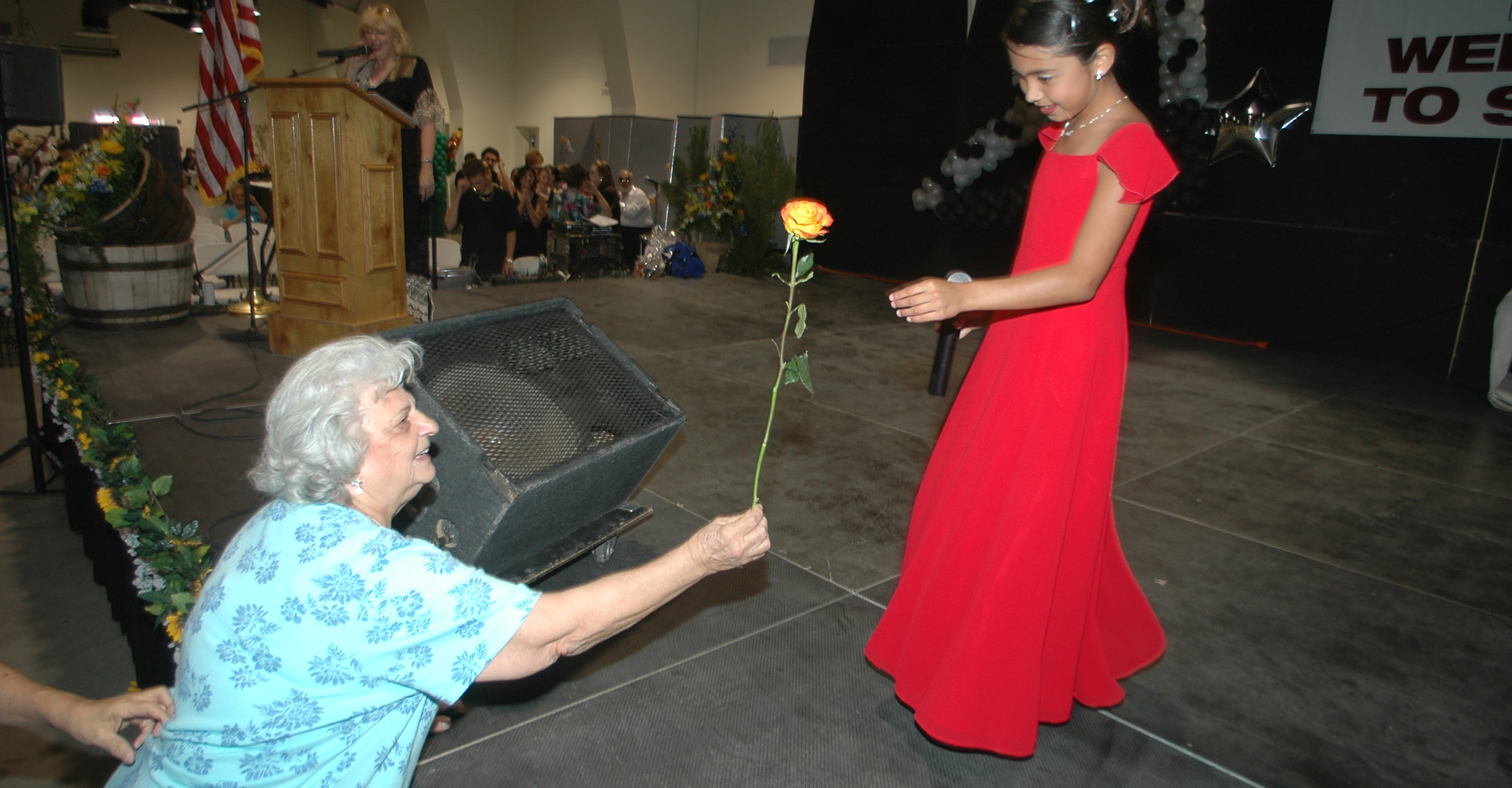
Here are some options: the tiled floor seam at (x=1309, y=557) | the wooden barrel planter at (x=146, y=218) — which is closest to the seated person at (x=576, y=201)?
the wooden barrel planter at (x=146, y=218)

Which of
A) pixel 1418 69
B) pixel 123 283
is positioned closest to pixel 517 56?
pixel 123 283

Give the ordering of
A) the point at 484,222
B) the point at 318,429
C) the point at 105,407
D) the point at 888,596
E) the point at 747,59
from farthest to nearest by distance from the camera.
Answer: the point at 747,59
the point at 484,222
the point at 105,407
the point at 888,596
the point at 318,429

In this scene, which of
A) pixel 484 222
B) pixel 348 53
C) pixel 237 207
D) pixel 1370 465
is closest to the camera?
pixel 1370 465

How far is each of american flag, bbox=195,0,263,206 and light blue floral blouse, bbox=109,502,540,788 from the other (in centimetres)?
539

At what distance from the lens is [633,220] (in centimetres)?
1042

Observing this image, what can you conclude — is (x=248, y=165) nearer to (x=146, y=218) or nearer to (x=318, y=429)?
(x=146, y=218)

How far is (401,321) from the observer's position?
16.2ft

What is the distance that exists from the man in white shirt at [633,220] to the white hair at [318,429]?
9.03m

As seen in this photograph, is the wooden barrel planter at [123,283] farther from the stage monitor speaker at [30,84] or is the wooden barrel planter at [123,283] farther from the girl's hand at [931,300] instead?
the girl's hand at [931,300]

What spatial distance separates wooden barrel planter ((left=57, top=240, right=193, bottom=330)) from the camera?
524 centimetres

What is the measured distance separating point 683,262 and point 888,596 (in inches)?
280

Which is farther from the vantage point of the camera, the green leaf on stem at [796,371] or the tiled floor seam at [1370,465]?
the tiled floor seam at [1370,465]

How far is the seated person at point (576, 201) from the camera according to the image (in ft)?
32.4

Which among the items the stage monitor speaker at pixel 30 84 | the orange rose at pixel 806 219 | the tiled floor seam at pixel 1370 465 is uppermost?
the stage monitor speaker at pixel 30 84
